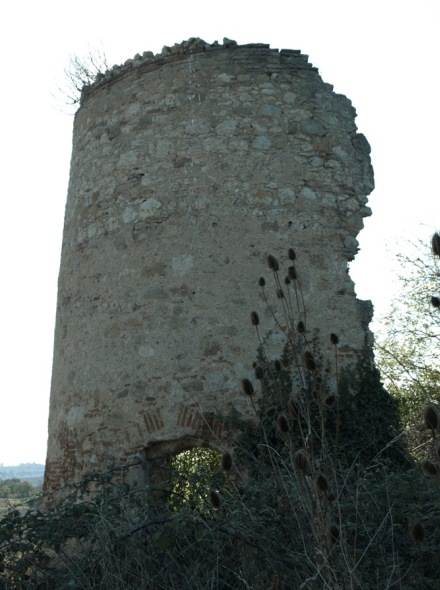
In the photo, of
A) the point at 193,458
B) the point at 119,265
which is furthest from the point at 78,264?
the point at 193,458

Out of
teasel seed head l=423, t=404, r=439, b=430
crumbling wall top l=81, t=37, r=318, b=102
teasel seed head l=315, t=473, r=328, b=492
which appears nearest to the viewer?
teasel seed head l=423, t=404, r=439, b=430

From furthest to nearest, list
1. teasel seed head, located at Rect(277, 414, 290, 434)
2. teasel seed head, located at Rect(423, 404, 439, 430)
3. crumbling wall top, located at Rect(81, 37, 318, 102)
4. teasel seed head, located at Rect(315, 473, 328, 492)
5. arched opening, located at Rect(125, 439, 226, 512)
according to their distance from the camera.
Result: 1. crumbling wall top, located at Rect(81, 37, 318, 102)
2. arched opening, located at Rect(125, 439, 226, 512)
3. teasel seed head, located at Rect(277, 414, 290, 434)
4. teasel seed head, located at Rect(315, 473, 328, 492)
5. teasel seed head, located at Rect(423, 404, 439, 430)

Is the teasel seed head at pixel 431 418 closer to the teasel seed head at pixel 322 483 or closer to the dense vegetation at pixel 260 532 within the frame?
the dense vegetation at pixel 260 532

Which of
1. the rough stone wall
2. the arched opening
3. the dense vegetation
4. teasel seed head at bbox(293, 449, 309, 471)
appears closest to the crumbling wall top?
the rough stone wall

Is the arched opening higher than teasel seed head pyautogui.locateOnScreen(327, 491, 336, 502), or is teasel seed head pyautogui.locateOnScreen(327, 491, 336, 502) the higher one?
the arched opening

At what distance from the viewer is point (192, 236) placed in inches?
282

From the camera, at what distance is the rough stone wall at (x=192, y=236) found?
22.6 ft

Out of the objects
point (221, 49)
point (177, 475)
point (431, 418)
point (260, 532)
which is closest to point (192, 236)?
point (221, 49)

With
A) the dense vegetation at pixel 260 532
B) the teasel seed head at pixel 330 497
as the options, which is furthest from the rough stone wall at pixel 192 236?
the teasel seed head at pixel 330 497

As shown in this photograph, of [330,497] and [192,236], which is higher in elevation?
[192,236]

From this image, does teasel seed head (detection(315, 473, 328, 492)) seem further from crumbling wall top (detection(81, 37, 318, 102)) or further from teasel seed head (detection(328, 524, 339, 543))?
crumbling wall top (detection(81, 37, 318, 102))

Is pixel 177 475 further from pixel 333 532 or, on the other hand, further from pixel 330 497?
pixel 333 532

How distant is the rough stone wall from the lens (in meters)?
6.89

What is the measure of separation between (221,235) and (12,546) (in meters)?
3.38
